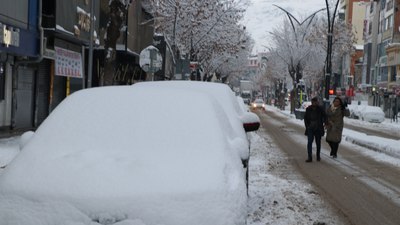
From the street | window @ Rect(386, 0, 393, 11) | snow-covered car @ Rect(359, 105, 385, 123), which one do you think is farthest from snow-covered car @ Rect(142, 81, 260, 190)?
window @ Rect(386, 0, 393, 11)

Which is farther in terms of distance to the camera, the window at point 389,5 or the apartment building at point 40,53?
the window at point 389,5

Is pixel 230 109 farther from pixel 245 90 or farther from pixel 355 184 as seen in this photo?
pixel 245 90

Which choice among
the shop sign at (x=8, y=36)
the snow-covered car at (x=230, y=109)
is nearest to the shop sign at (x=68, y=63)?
the shop sign at (x=8, y=36)

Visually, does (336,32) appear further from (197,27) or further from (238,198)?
(238,198)

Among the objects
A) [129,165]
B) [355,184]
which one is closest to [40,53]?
[355,184]

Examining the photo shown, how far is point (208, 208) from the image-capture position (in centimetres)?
368

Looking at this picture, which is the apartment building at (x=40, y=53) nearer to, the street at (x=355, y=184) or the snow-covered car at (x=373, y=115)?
the street at (x=355, y=184)

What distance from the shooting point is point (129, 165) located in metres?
4.17

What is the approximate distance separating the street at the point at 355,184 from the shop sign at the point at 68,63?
31.6 feet

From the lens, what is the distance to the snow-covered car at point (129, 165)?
365 centimetres

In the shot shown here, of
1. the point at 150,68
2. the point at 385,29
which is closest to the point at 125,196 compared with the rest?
the point at 150,68

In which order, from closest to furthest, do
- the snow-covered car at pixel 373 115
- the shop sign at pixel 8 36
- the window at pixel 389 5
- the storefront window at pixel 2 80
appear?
the shop sign at pixel 8 36 → the storefront window at pixel 2 80 → the snow-covered car at pixel 373 115 → the window at pixel 389 5

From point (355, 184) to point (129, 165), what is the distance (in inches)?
271

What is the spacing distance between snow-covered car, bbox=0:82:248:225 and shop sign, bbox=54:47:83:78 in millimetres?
16052
